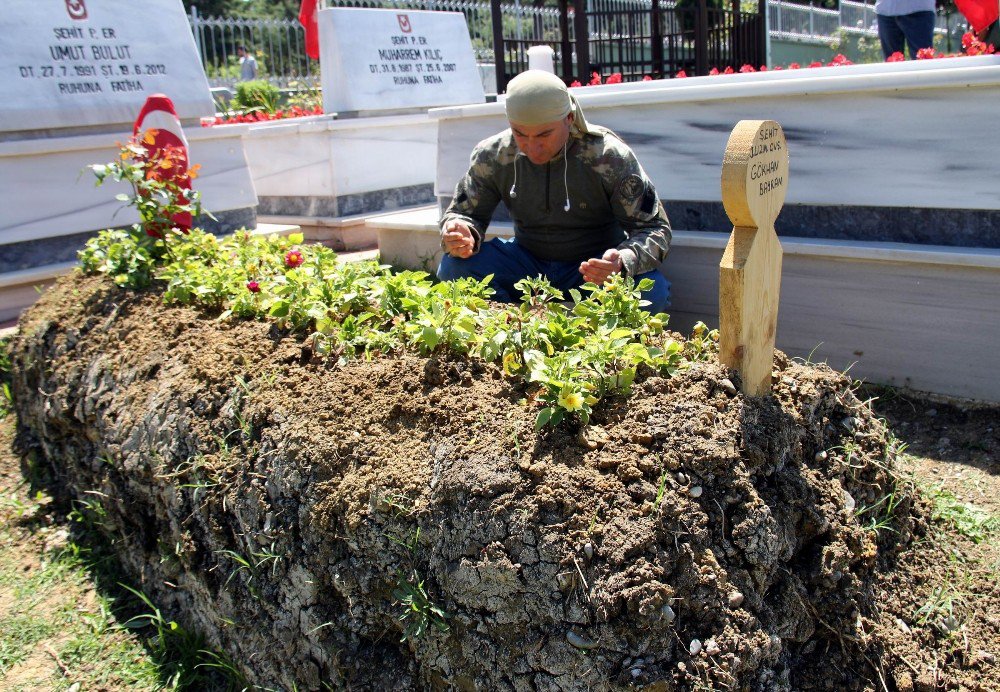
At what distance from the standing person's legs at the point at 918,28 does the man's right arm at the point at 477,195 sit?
5.68 metres

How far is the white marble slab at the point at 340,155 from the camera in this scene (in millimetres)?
7141

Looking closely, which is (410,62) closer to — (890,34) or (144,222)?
(890,34)

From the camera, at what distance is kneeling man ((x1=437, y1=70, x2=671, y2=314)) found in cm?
321

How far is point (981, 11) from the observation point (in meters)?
5.29

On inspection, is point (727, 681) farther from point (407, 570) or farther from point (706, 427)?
point (407, 570)

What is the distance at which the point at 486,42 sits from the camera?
2025 cm

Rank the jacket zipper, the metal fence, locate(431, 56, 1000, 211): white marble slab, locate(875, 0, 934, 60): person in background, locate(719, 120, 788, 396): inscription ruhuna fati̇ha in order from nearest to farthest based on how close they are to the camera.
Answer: locate(719, 120, 788, 396): inscription ruhuna fati̇ha → locate(431, 56, 1000, 211): white marble slab → the jacket zipper → locate(875, 0, 934, 60): person in background → the metal fence

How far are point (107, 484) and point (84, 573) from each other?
404 mm

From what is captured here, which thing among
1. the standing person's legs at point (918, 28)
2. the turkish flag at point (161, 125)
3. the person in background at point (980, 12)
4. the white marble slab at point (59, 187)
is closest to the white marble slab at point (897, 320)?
the turkish flag at point (161, 125)

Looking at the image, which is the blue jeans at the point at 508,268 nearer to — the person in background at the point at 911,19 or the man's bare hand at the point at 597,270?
the man's bare hand at the point at 597,270

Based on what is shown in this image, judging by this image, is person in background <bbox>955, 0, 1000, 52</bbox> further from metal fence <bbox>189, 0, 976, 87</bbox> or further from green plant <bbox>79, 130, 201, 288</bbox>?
green plant <bbox>79, 130, 201, 288</bbox>

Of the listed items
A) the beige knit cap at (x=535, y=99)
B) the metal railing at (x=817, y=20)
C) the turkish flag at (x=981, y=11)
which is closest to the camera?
the beige knit cap at (x=535, y=99)

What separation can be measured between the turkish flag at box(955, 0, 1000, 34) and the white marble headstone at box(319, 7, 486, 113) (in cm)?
442

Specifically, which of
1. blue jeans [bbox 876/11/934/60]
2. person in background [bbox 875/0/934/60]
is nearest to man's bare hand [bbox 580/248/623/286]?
person in background [bbox 875/0/934/60]
